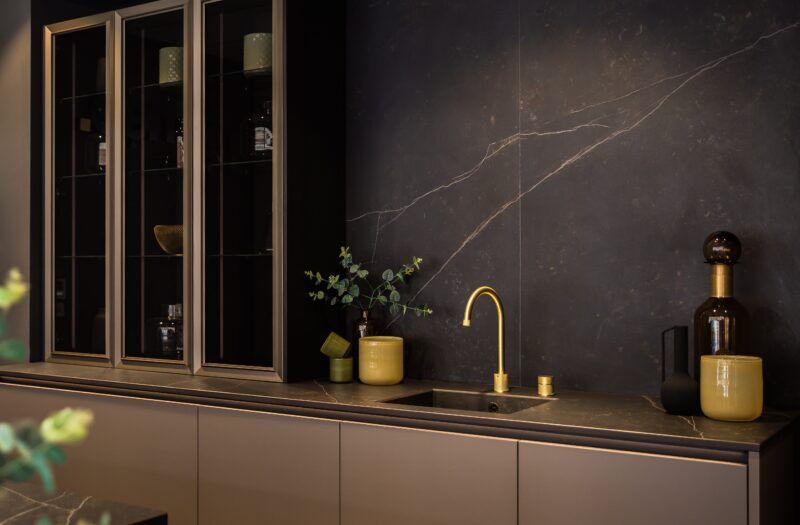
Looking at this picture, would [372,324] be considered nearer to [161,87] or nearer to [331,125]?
[331,125]

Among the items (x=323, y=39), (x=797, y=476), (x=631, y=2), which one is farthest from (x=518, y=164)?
(x=797, y=476)

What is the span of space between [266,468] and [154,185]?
116 cm

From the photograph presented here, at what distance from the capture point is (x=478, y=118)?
102 inches

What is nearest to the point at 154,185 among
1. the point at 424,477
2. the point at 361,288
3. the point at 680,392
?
the point at 361,288

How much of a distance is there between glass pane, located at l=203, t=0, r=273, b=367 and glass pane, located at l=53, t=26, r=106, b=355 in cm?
54

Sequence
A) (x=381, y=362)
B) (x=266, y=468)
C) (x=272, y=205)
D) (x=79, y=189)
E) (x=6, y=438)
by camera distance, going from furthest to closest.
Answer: (x=79, y=189)
(x=272, y=205)
(x=381, y=362)
(x=266, y=468)
(x=6, y=438)

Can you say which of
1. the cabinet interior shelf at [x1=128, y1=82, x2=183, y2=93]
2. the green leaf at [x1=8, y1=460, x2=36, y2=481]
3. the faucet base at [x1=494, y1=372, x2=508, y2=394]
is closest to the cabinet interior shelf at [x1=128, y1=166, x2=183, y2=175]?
the cabinet interior shelf at [x1=128, y1=82, x2=183, y2=93]

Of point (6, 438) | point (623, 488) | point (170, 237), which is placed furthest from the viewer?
point (170, 237)

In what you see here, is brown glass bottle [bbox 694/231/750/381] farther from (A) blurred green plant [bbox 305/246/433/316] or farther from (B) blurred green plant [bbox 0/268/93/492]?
(B) blurred green plant [bbox 0/268/93/492]

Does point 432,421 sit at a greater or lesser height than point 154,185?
lesser

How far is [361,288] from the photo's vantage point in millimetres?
2830

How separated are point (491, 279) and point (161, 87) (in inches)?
53.2

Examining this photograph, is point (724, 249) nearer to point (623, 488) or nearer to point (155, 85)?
point (623, 488)

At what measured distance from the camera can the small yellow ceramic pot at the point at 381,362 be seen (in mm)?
2527
